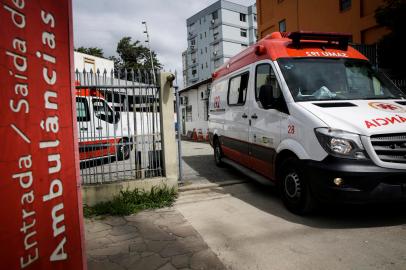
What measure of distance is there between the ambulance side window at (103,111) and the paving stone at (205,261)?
3076mm

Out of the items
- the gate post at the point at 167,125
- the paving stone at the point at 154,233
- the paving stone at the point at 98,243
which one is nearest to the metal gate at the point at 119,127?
the gate post at the point at 167,125

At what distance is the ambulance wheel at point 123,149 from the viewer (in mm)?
5648

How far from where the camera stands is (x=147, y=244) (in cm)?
380

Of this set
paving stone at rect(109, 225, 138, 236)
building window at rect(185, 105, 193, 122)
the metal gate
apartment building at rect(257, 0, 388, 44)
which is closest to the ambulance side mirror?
the metal gate

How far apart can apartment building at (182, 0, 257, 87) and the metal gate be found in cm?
4846

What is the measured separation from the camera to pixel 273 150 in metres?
5.01

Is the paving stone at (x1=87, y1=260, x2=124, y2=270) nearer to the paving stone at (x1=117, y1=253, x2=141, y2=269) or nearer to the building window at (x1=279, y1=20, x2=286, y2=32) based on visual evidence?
the paving stone at (x1=117, y1=253, x2=141, y2=269)

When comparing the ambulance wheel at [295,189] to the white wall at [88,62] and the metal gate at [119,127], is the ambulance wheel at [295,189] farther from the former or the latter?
the white wall at [88,62]

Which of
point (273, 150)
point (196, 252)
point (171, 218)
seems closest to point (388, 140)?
point (273, 150)

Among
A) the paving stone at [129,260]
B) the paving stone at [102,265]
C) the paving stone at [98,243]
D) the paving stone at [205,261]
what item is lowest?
the paving stone at [102,265]

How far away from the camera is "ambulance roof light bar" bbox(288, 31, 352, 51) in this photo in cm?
518

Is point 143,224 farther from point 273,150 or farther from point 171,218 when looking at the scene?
point 273,150

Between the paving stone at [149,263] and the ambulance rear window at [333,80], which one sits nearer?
the paving stone at [149,263]

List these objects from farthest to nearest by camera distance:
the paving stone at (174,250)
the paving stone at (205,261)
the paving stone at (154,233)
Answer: the paving stone at (154,233), the paving stone at (174,250), the paving stone at (205,261)
